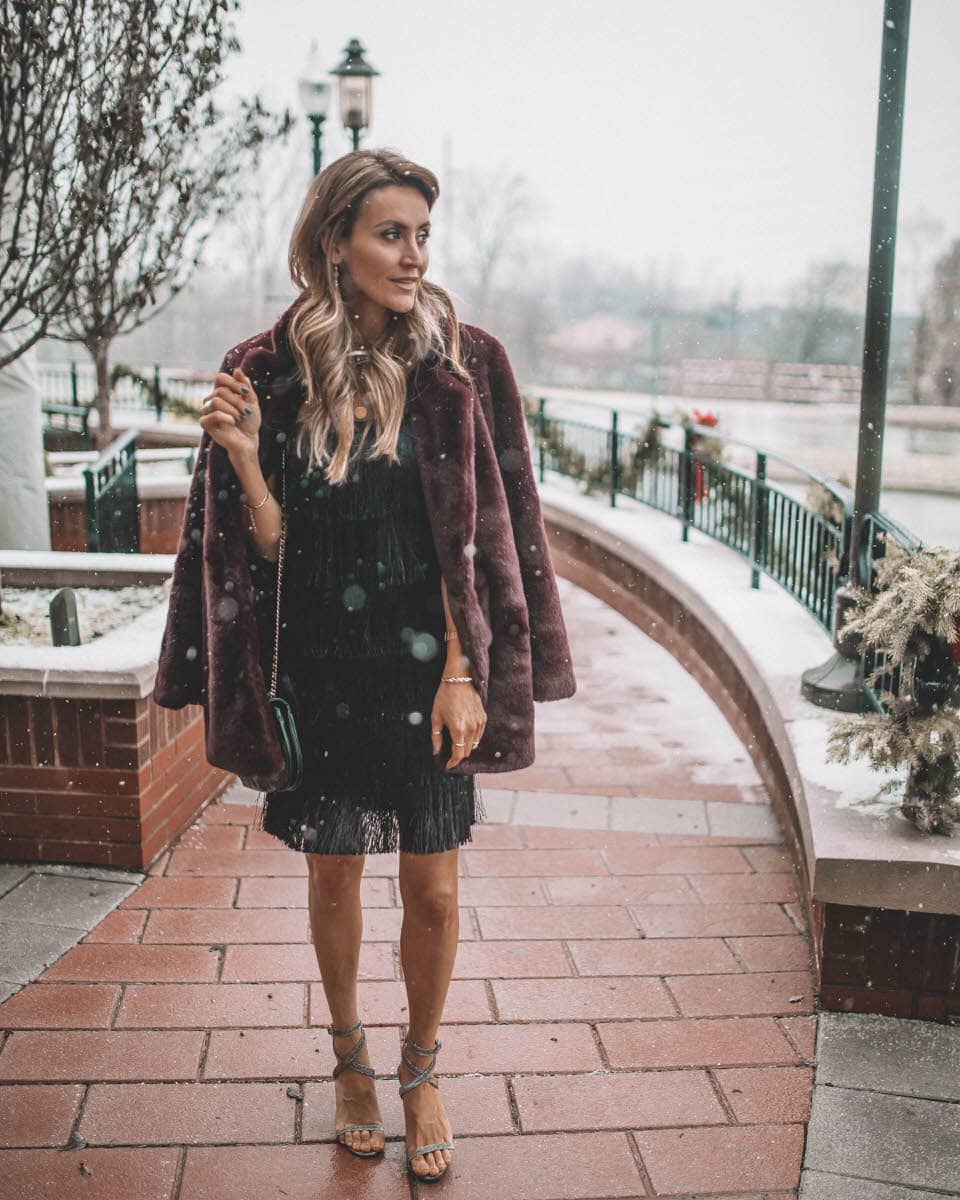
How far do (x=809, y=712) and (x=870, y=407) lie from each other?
1.08 meters

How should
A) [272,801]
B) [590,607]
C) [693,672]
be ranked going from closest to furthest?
[272,801] → [693,672] → [590,607]

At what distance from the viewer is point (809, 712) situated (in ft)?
12.8

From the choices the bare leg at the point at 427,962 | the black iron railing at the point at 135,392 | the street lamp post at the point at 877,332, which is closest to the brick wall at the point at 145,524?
the street lamp post at the point at 877,332

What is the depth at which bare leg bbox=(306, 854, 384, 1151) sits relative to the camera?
2293 mm

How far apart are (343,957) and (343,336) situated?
1.24 m

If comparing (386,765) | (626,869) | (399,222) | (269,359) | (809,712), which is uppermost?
(399,222)

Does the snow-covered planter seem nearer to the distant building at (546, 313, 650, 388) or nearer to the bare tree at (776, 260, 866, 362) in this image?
the bare tree at (776, 260, 866, 362)

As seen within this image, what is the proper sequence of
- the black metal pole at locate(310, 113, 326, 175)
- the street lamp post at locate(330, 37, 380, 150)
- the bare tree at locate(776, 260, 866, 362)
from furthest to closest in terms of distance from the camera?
1. the bare tree at locate(776, 260, 866, 362)
2. the black metal pole at locate(310, 113, 326, 175)
3. the street lamp post at locate(330, 37, 380, 150)

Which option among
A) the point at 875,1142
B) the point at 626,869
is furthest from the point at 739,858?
the point at 875,1142

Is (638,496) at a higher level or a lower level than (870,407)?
lower

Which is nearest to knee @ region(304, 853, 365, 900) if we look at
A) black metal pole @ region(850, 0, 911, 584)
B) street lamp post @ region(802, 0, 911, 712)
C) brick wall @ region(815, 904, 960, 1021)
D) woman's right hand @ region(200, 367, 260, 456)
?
woman's right hand @ region(200, 367, 260, 456)

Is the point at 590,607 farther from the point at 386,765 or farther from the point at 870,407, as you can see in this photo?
the point at 386,765

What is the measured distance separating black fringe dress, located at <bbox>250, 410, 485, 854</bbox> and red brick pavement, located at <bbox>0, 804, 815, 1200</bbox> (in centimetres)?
64

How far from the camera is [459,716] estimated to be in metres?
2.14
